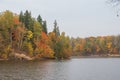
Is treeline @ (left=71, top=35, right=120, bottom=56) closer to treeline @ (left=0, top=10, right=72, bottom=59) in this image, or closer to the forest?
the forest

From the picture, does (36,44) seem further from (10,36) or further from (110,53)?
(110,53)

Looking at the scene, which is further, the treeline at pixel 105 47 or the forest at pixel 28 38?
the treeline at pixel 105 47

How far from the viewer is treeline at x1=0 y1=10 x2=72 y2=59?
305ft

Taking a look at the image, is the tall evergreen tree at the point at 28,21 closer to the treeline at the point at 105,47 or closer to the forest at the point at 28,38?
the forest at the point at 28,38

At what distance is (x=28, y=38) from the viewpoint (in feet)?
334

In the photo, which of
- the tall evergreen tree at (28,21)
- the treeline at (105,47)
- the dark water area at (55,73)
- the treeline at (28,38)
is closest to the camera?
the dark water area at (55,73)

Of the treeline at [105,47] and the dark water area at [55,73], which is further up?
the treeline at [105,47]

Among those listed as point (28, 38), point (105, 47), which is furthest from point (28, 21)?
point (105, 47)

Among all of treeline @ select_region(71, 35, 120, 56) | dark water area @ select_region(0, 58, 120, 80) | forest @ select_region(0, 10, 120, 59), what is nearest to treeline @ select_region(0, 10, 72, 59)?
forest @ select_region(0, 10, 120, 59)

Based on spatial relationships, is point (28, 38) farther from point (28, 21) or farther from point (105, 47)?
point (105, 47)

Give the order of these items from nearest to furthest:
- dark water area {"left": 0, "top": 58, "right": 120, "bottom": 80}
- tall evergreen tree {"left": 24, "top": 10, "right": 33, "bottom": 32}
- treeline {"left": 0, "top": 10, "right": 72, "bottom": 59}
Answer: dark water area {"left": 0, "top": 58, "right": 120, "bottom": 80} < treeline {"left": 0, "top": 10, "right": 72, "bottom": 59} < tall evergreen tree {"left": 24, "top": 10, "right": 33, "bottom": 32}

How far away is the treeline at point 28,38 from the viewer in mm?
92938

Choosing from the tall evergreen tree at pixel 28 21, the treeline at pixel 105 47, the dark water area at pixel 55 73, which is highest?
the tall evergreen tree at pixel 28 21

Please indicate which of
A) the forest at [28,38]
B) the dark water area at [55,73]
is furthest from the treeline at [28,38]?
the dark water area at [55,73]
